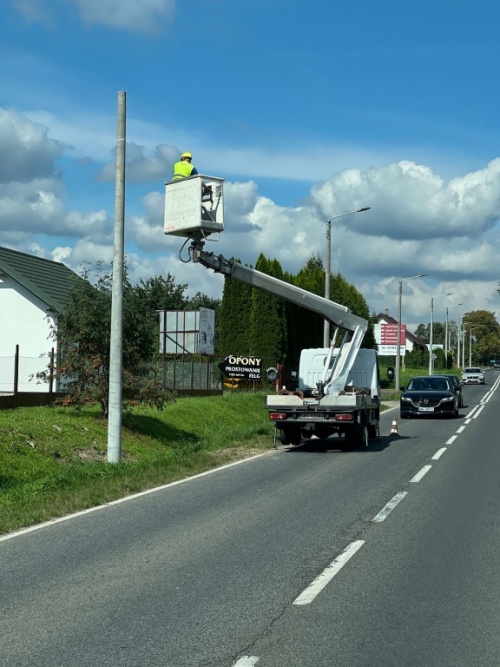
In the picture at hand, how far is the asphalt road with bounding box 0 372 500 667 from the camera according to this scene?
579 cm

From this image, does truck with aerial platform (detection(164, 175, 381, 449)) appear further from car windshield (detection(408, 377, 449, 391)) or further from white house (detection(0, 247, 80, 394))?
white house (detection(0, 247, 80, 394))

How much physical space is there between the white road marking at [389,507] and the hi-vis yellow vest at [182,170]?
7.13m

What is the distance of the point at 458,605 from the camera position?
22.9 feet

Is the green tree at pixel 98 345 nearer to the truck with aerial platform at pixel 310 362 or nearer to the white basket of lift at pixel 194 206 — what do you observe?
the truck with aerial platform at pixel 310 362

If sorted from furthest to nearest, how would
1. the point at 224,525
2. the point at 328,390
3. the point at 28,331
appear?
the point at 28,331 → the point at 328,390 → the point at 224,525

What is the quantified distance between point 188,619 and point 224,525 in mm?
4199

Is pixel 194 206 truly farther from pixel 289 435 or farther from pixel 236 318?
pixel 236 318

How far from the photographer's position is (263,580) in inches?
305

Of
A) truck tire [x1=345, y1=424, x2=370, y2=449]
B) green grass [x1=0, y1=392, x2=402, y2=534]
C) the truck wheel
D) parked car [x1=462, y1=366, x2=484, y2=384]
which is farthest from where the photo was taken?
parked car [x1=462, y1=366, x2=484, y2=384]

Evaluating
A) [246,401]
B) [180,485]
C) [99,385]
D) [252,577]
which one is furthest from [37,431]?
[246,401]

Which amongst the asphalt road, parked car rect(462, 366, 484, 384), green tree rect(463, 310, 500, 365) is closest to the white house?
the asphalt road

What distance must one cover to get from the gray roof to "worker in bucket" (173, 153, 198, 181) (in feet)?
51.0

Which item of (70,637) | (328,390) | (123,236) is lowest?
(70,637)

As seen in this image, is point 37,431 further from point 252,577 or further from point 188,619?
point 188,619
